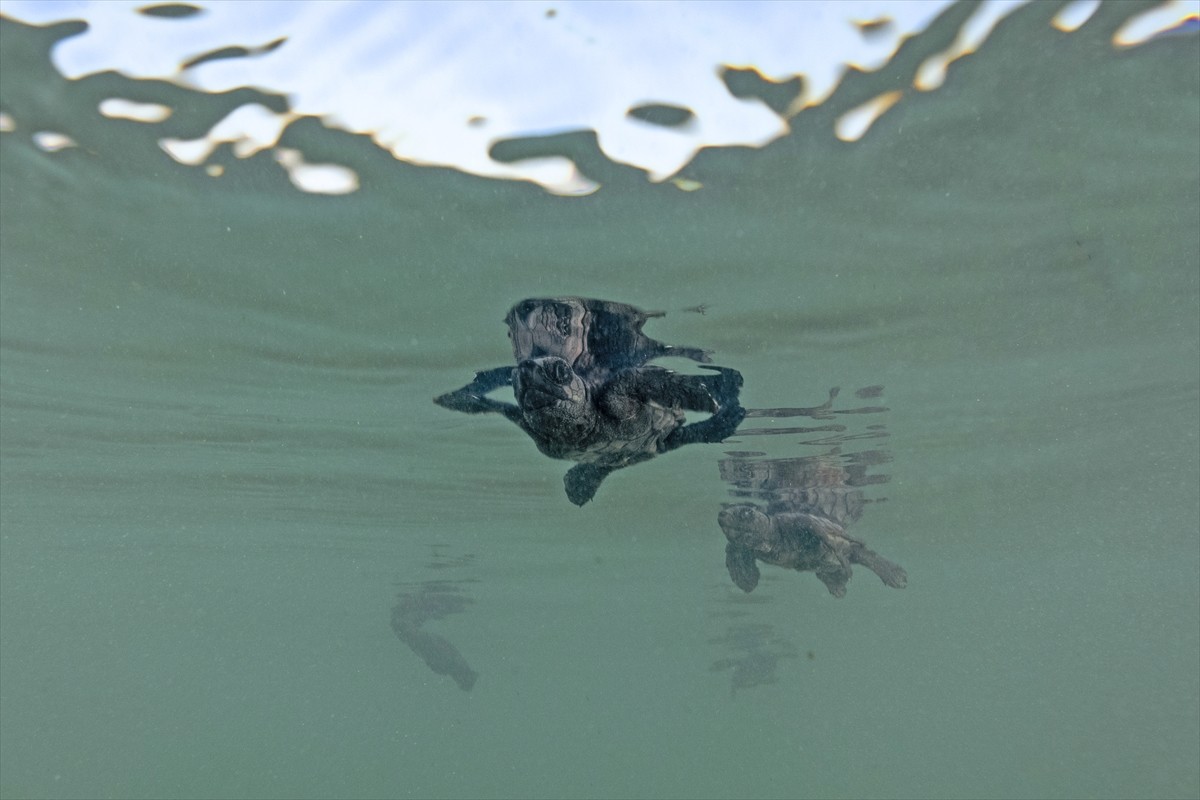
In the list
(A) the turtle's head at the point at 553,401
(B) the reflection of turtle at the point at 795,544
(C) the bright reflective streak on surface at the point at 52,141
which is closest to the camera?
(A) the turtle's head at the point at 553,401

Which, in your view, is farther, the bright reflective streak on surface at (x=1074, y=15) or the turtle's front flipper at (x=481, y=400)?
the turtle's front flipper at (x=481, y=400)

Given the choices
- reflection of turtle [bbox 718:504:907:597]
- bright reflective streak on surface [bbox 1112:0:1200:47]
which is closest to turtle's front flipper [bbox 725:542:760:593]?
reflection of turtle [bbox 718:504:907:597]

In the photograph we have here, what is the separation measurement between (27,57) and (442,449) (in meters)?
13.8

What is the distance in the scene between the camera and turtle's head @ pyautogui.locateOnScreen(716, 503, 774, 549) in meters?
12.6

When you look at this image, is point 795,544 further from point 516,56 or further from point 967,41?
point 516,56

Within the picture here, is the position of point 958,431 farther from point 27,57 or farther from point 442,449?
point 27,57

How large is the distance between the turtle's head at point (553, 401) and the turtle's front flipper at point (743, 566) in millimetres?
7673

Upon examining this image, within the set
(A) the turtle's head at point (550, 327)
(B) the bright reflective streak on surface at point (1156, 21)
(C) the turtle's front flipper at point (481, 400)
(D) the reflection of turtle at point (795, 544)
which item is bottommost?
(D) the reflection of turtle at point (795, 544)

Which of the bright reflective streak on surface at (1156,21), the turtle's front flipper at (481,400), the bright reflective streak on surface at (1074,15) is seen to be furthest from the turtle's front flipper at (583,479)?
the bright reflective streak on surface at (1156,21)

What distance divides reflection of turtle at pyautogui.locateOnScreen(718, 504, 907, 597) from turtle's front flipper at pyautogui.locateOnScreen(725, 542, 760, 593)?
0.02 m

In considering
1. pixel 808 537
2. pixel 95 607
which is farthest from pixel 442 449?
pixel 95 607

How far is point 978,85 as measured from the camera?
7418mm

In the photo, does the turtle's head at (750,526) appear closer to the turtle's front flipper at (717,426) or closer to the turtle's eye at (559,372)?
the turtle's front flipper at (717,426)

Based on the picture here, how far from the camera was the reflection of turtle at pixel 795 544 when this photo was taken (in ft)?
41.5
